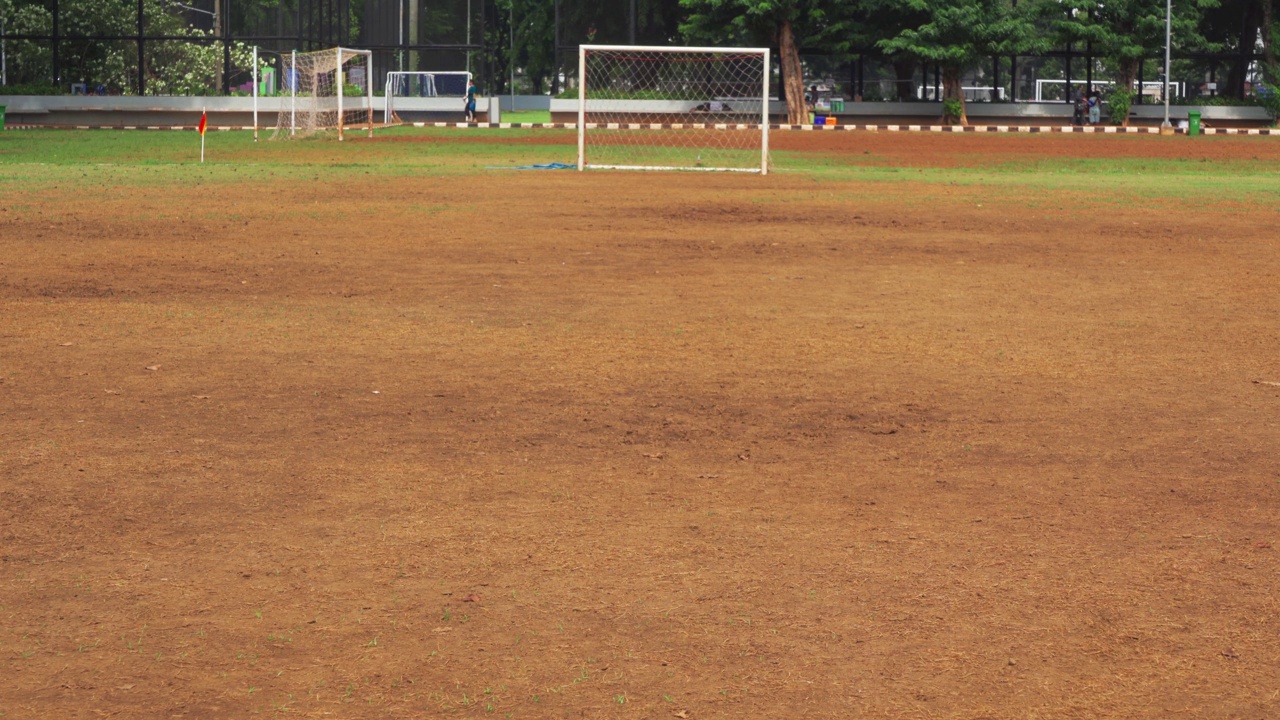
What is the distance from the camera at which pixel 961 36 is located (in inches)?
2295

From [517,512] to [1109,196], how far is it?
1864cm

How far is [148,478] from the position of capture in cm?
620

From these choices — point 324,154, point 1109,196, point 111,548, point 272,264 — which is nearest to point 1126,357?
point 111,548

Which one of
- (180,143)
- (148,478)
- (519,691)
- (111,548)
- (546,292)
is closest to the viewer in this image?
(519,691)

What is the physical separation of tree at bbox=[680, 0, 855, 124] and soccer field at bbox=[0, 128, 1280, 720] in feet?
148

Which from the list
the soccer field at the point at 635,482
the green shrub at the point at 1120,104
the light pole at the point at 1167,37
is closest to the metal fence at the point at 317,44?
the green shrub at the point at 1120,104

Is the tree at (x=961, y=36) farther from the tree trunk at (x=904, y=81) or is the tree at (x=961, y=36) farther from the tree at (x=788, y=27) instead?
the tree trunk at (x=904, y=81)

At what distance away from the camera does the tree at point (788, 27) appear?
2298 inches

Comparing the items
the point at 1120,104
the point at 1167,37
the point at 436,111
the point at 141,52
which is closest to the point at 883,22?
the point at 1120,104

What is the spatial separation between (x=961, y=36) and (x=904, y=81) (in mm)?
5122

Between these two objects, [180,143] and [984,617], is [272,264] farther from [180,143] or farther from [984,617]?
[180,143]

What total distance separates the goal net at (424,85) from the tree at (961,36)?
1592 centimetres

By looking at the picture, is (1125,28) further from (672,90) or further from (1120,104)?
(672,90)

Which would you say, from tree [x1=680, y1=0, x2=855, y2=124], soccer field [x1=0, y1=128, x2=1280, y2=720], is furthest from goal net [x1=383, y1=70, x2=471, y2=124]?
soccer field [x1=0, y1=128, x2=1280, y2=720]
